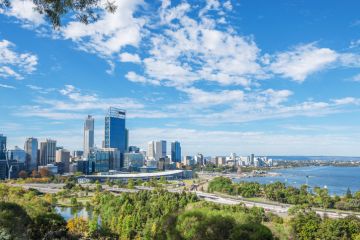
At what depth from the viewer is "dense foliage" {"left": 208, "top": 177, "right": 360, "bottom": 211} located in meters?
32.2

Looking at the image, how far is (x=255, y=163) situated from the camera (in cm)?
14712

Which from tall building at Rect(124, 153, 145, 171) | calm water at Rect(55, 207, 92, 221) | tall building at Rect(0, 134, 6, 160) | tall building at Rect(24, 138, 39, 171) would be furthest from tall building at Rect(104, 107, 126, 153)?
calm water at Rect(55, 207, 92, 221)

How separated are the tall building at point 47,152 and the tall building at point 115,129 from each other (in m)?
15.7

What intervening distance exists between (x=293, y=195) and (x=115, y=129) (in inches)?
2673

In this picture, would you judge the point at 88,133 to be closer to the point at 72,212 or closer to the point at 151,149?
the point at 151,149

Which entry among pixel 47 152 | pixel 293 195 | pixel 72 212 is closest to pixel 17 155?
pixel 47 152

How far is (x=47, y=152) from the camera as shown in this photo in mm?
81375

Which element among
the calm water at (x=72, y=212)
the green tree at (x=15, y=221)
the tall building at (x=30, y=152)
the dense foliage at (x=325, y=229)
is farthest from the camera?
the tall building at (x=30, y=152)

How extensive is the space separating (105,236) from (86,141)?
107m

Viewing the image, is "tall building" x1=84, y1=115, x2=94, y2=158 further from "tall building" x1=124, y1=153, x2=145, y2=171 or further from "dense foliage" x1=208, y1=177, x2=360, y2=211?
"dense foliage" x1=208, y1=177, x2=360, y2=211

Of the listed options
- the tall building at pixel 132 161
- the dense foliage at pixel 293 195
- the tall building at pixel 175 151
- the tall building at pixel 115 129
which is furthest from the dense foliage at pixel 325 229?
the tall building at pixel 175 151

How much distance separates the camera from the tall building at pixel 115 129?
93938 mm

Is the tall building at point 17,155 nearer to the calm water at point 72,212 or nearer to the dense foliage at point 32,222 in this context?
the calm water at point 72,212

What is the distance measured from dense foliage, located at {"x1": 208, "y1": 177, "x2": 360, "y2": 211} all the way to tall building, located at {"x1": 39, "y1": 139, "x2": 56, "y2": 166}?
50.8m
